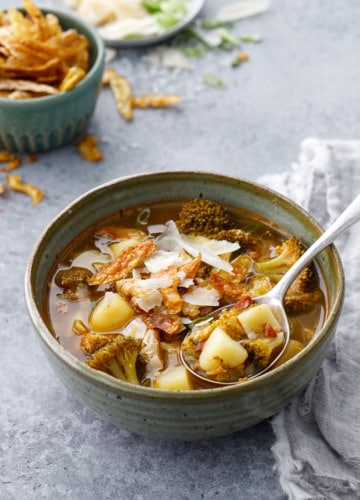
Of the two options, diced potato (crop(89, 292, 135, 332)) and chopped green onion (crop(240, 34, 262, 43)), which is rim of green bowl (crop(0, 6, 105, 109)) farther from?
diced potato (crop(89, 292, 135, 332))

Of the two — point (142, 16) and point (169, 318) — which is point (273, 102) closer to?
point (142, 16)

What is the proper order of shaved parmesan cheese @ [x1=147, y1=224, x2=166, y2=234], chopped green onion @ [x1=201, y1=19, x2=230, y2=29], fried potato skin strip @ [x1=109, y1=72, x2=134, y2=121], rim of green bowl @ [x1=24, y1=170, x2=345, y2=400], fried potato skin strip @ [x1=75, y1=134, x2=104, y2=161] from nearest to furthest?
rim of green bowl @ [x1=24, y1=170, x2=345, y2=400], shaved parmesan cheese @ [x1=147, y1=224, x2=166, y2=234], fried potato skin strip @ [x1=75, y1=134, x2=104, y2=161], fried potato skin strip @ [x1=109, y1=72, x2=134, y2=121], chopped green onion @ [x1=201, y1=19, x2=230, y2=29]

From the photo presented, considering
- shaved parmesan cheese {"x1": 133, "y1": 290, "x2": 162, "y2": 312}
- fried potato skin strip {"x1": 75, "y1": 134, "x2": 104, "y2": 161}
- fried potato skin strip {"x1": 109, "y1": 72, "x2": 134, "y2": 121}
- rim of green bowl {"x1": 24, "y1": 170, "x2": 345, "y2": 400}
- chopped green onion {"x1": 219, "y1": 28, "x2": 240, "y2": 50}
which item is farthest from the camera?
chopped green onion {"x1": 219, "y1": 28, "x2": 240, "y2": 50}

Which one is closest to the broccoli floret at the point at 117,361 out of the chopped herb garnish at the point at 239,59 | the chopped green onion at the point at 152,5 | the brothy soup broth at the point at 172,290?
the brothy soup broth at the point at 172,290

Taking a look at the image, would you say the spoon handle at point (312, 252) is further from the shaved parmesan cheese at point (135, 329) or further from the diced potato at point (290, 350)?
the shaved parmesan cheese at point (135, 329)

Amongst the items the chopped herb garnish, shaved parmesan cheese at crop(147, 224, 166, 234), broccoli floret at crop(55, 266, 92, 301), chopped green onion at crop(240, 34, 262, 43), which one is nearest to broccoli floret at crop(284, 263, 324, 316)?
shaved parmesan cheese at crop(147, 224, 166, 234)

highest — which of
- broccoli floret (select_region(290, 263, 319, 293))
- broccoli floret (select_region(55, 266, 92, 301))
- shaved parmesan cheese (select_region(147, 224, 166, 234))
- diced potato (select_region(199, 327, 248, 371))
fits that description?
diced potato (select_region(199, 327, 248, 371))
